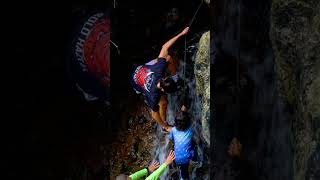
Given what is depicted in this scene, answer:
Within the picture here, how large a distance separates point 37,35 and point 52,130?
0.33 m

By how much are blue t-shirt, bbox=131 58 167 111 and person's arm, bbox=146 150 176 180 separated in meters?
0.27

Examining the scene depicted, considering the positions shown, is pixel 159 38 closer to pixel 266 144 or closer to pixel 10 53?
pixel 266 144

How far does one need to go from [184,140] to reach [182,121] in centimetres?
10

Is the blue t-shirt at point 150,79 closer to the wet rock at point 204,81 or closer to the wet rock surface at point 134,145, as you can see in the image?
the wet rock surface at point 134,145

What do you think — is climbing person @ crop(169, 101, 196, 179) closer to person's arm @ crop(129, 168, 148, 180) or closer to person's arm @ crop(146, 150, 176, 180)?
person's arm @ crop(146, 150, 176, 180)

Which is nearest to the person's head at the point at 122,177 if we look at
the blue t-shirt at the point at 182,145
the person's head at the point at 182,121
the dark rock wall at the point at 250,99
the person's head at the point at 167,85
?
the blue t-shirt at the point at 182,145

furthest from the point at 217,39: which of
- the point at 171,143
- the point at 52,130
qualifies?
the point at 52,130

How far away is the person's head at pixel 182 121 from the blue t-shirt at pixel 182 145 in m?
0.02

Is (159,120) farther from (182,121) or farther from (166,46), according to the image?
(166,46)

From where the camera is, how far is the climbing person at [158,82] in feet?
8.66

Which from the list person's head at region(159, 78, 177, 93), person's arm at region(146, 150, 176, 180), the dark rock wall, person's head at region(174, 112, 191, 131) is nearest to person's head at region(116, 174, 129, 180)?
person's arm at region(146, 150, 176, 180)

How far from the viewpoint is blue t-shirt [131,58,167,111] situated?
2.65 metres

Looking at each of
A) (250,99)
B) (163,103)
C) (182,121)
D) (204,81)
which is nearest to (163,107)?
(163,103)

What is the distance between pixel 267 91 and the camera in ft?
6.80
